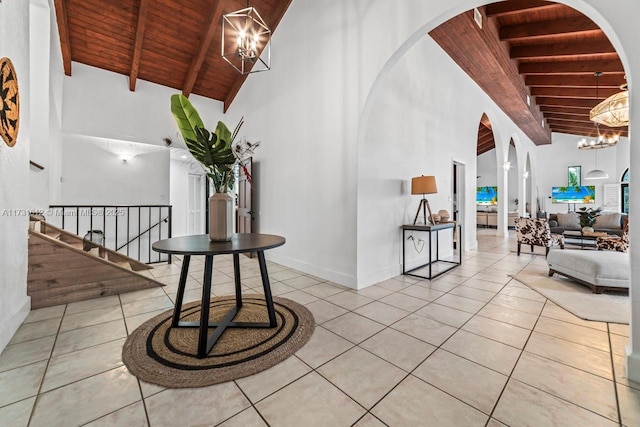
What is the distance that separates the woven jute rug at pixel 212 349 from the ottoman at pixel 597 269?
3447mm

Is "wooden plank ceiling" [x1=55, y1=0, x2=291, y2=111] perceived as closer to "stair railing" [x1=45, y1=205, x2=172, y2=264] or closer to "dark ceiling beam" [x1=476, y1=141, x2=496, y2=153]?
"stair railing" [x1=45, y1=205, x2=172, y2=264]

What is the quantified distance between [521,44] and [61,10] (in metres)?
8.16

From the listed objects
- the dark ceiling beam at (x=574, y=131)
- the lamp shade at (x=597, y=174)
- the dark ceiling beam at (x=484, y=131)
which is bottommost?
the lamp shade at (x=597, y=174)

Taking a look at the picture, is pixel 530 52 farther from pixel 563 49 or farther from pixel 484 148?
pixel 484 148

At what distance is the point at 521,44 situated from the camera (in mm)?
5020

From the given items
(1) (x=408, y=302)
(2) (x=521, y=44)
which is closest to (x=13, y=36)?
(1) (x=408, y=302)

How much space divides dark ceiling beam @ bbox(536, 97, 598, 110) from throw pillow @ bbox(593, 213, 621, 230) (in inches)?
122

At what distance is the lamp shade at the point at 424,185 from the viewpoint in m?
3.66

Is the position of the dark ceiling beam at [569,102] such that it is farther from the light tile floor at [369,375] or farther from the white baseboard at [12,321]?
the white baseboard at [12,321]

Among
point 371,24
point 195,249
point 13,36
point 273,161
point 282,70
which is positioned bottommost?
point 195,249

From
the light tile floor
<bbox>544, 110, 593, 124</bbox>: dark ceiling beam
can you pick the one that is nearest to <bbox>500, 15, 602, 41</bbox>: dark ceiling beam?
the light tile floor

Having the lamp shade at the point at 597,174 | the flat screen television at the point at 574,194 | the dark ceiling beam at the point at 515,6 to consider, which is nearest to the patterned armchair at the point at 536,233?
the dark ceiling beam at the point at 515,6

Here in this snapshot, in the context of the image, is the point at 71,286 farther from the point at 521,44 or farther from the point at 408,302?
the point at 521,44

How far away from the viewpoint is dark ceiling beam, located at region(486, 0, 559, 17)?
3.73 meters
